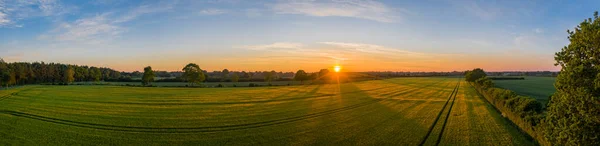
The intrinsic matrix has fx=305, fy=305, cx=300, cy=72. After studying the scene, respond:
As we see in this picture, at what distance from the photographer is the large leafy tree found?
12.6 metres

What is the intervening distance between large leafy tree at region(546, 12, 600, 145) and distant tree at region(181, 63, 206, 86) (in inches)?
3533

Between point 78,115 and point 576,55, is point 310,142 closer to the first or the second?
point 576,55

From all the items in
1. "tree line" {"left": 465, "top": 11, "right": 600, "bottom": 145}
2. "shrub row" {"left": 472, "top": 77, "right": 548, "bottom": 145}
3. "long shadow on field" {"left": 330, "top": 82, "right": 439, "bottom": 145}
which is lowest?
"long shadow on field" {"left": 330, "top": 82, "right": 439, "bottom": 145}

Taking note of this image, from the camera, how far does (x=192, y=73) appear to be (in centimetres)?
9281

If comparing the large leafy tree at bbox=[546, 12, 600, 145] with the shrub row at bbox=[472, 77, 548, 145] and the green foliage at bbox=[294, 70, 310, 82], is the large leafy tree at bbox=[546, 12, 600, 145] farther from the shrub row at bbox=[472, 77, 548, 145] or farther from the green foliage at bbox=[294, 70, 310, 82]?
the green foliage at bbox=[294, 70, 310, 82]

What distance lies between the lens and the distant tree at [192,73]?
92.8 meters

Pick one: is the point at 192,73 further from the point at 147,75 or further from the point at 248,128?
the point at 248,128

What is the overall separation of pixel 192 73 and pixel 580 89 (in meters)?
91.6

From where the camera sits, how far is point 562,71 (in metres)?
14.1

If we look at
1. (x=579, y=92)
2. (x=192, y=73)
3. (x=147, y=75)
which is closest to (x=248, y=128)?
(x=579, y=92)

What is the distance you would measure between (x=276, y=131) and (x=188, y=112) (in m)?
15.2

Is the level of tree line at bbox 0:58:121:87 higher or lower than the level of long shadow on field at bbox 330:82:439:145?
higher

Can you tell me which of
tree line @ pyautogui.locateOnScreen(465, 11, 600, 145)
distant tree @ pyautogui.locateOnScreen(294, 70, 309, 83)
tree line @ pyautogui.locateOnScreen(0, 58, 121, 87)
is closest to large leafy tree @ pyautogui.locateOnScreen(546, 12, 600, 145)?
tree line @ pyautogui.locateOnScreen(465, 11, 600, 145)

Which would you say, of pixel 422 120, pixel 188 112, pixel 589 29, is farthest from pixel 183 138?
pixel 589 29
